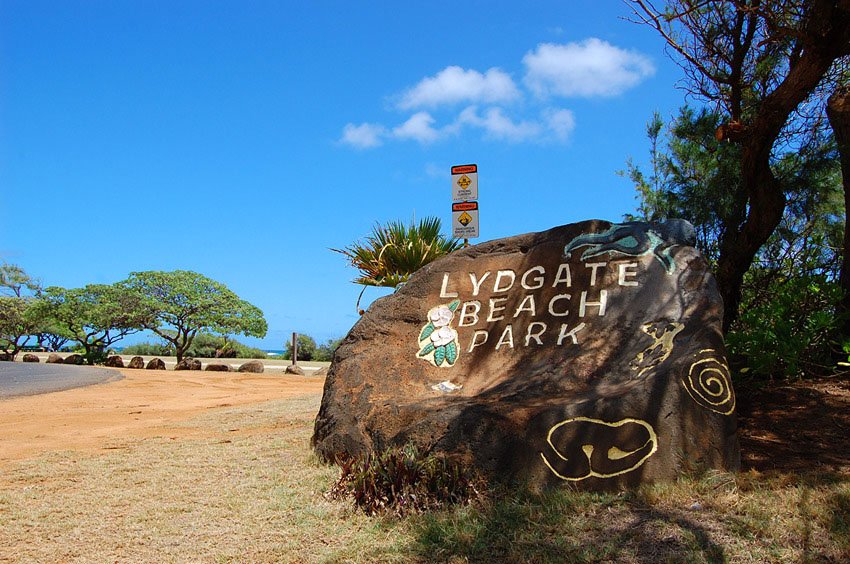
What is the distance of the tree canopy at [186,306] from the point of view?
91.3ft

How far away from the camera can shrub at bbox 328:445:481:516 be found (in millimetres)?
4461

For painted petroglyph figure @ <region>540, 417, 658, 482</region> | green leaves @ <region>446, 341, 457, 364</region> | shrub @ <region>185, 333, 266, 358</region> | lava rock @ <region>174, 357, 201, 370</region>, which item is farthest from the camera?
shrub @ <region>185, 333, 266, 358</region>

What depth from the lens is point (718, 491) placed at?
421 centimetres

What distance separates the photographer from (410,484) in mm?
4559

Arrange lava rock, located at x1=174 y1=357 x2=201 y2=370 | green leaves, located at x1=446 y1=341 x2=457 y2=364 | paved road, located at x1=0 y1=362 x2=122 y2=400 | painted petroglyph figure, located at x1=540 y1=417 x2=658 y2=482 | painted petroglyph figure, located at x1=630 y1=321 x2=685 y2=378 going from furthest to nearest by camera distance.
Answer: lava rock, located at x1=174 y1=357 x2=201 y2=370 < paved road, located at x1=0 y1=362 x2=122 y2=400 < green leaves, located at x1=446 y1=341 x2=457 y2=364 < painted petroglyph figure, located at x1=630 y1=321 x2=685 y2=378 < painted petroglyph figure, located at x1=540 y1=417 x2=658 y2=482

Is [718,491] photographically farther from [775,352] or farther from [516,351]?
[775,352]

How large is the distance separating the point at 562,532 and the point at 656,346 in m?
2.08

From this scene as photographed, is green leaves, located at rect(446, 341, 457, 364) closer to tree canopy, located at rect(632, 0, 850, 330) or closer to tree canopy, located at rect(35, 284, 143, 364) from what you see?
tree canopy, located at rect(632, 0, 850, 330)

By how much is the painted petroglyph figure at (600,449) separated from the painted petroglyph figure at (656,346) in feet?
2.49

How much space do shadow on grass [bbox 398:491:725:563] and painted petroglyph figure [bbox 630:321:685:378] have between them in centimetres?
126

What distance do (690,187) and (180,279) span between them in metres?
23.8

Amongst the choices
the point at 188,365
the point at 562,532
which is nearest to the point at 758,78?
the point at 562,532

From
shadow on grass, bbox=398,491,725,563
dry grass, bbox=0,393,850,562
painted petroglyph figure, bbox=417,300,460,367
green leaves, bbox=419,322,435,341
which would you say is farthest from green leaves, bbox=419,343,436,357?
shadow on grass, bbox=398,491,725,563

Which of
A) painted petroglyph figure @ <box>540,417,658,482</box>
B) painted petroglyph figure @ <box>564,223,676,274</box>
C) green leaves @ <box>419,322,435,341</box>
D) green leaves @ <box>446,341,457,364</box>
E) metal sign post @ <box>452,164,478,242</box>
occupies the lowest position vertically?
painted petroglyph figure @ <box>540,417,658,482</box>
